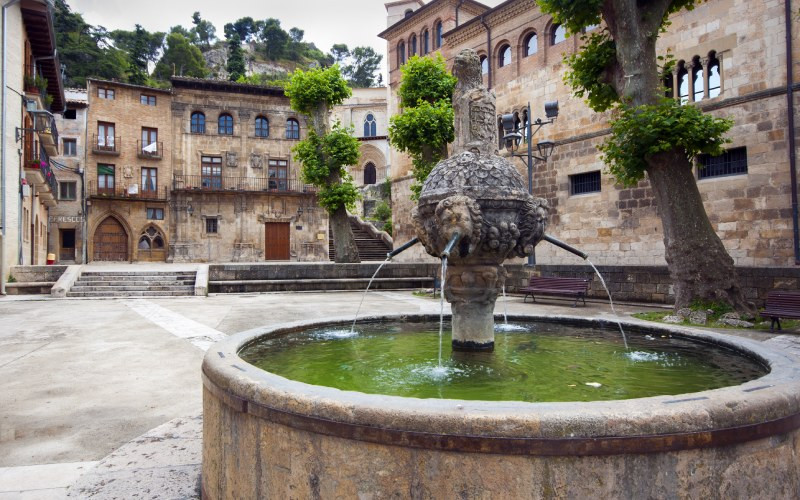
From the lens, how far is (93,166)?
103 feet

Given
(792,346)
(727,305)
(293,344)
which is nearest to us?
(293,344)

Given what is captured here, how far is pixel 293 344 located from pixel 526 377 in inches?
82.9

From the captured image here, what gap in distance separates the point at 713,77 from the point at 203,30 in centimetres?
8959

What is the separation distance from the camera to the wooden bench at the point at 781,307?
8297mm

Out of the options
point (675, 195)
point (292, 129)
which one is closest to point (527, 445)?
point (675, 195)

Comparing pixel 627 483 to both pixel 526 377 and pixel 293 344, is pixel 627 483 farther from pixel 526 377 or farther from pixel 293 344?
pixel 293 344

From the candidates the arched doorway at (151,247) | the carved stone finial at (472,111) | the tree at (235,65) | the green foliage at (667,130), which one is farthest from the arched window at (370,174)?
the carved stone finial at (472,111)

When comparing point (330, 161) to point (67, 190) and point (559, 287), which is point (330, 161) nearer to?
point (559, 287)

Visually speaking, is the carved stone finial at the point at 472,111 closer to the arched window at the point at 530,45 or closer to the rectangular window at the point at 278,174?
the arched window at the point at 530,45

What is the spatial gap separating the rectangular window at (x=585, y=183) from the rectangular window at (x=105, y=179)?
27.1m

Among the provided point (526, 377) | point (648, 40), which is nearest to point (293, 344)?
point (526, 377)

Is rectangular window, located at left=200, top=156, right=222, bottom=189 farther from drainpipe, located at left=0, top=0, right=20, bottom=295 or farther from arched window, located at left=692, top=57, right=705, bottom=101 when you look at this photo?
arched window, located at left=692, top=57, right=705, bottom=101

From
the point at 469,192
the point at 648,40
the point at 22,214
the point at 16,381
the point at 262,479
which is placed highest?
the point at 648,40

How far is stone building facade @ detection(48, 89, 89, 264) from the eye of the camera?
3127 cm
